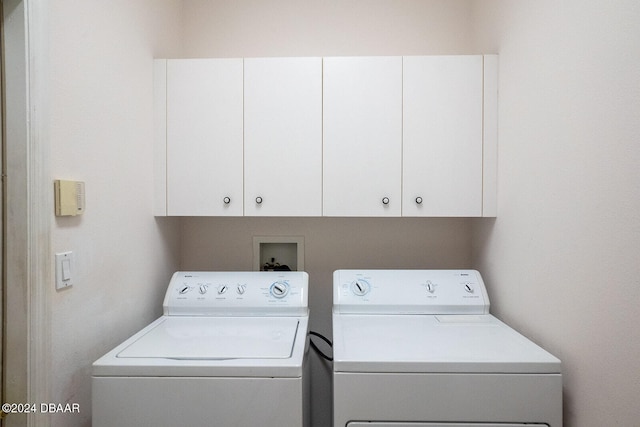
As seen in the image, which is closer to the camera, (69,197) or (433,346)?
(69,197)

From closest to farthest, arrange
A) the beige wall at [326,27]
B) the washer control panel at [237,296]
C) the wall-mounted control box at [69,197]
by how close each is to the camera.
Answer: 1. the wall-mounted control box at [69,197]
2. the washer control panel at [237,296]
3. the beige wall at [326,27]

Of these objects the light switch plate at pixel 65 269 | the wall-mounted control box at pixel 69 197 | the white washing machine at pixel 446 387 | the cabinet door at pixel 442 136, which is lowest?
the white washing machine at pixel 446 387

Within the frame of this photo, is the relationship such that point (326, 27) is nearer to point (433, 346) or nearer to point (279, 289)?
point (279, 289)

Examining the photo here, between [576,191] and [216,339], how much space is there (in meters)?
1.29

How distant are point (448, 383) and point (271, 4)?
1946mm

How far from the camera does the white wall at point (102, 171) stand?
3.32ft

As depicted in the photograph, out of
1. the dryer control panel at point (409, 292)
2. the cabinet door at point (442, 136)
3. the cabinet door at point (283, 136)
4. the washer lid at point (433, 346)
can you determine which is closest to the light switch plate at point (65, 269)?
the cabinet door at point (283, 136)

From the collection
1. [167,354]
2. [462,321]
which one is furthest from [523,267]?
[167,354]

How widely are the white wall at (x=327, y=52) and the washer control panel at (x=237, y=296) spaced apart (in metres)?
0.33

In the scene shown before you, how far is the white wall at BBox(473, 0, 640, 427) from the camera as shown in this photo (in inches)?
33.5

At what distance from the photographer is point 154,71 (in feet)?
5.00

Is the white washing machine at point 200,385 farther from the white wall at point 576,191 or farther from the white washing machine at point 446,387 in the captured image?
the white wall at point 576,191

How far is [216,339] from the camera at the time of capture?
3.98 ft

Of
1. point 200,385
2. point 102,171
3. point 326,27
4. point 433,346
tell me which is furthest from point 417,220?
point 102,171
